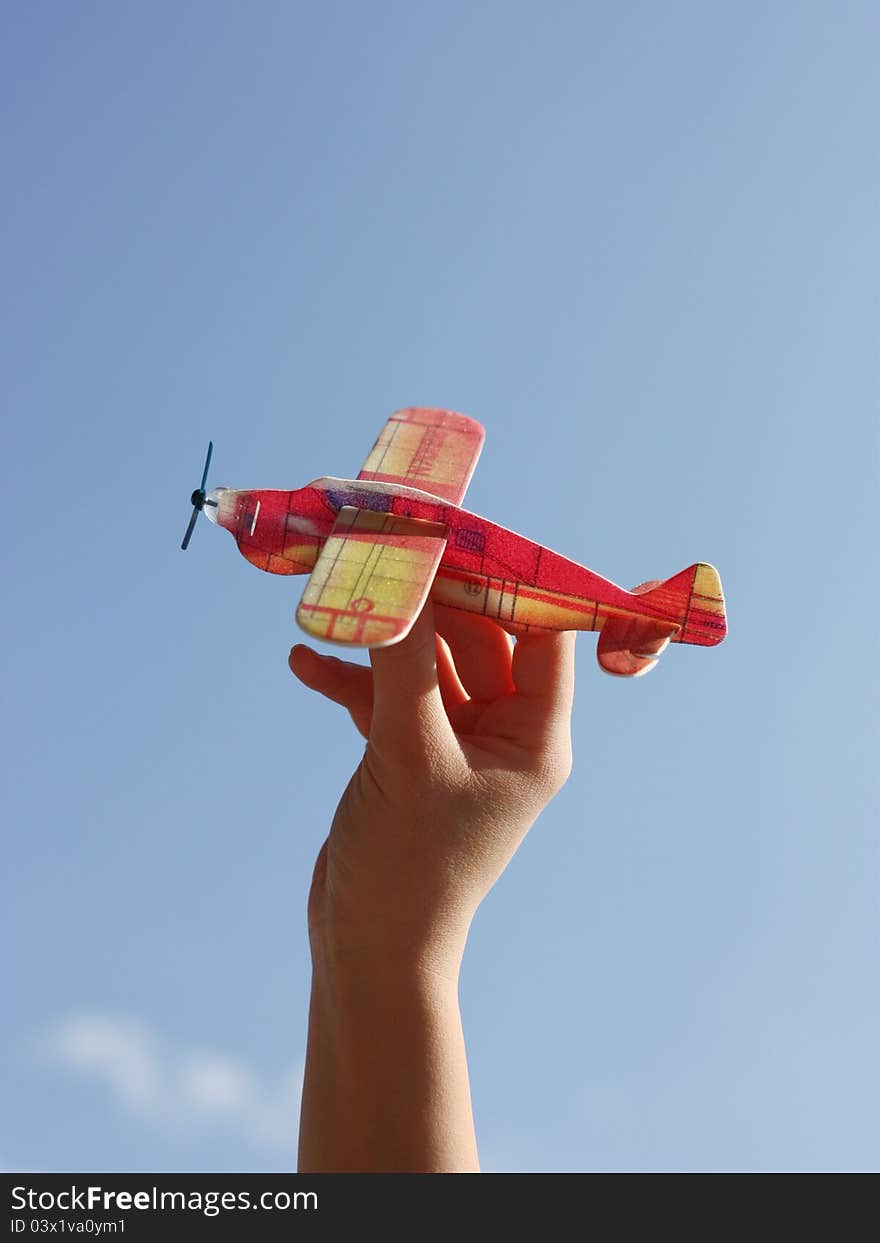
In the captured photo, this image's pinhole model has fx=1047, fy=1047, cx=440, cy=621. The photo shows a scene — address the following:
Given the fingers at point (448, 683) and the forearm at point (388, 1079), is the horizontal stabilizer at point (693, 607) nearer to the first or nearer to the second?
the fingers at point (448, 683)

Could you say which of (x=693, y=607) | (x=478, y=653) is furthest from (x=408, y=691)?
(x=693, y=607)

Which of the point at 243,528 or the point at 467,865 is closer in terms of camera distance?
the point at 467,865

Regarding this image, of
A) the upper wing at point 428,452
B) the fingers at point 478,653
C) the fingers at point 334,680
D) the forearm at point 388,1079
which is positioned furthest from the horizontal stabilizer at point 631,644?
the forearm at point 388,1079

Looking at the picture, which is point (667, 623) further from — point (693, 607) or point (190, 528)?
point (190, 528)

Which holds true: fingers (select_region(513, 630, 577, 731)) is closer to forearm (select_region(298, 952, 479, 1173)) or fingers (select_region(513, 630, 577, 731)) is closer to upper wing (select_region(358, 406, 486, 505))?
upper wing (select_region(358, 406, 486, 505))
